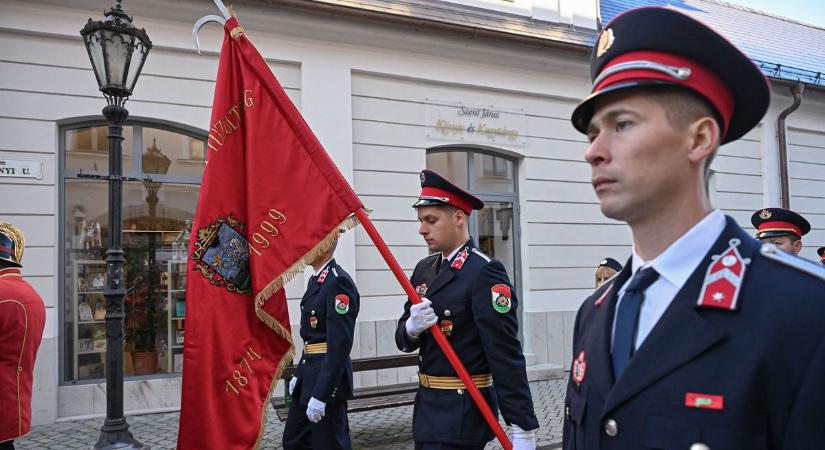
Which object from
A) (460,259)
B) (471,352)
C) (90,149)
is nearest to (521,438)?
(471,352)

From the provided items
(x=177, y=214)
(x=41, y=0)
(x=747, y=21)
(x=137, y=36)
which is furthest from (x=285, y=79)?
(x=747, y=21)

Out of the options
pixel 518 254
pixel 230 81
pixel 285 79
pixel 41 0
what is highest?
pixel 41 0

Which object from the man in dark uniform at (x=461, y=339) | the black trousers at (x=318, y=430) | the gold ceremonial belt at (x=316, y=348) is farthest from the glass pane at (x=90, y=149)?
the man in dark uniform at (x=461, y=339)

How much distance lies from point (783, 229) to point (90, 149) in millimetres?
7929

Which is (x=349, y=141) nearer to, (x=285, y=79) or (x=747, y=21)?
(x=285, y=79)

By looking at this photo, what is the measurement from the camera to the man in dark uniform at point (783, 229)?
5.15 meters

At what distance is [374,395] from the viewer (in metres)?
6.29

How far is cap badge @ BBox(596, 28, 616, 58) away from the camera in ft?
5.00

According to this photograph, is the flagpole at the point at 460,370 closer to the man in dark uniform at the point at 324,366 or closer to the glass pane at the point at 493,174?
the man in dark uniform at the point at 324,366

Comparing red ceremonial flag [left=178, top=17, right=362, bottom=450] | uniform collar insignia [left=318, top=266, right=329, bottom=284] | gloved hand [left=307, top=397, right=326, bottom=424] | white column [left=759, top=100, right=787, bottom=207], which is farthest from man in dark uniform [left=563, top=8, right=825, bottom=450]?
white column [left=759, top=100, right=787, bottom=207]

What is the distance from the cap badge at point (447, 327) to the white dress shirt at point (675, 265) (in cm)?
205

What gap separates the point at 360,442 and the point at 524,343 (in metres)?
4.40

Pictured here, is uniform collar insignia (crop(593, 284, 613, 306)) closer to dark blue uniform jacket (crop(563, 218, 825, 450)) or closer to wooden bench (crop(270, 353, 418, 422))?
dark blue uniform jacket (crop(563, 218, 825, 450))

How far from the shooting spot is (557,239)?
33.2ft
